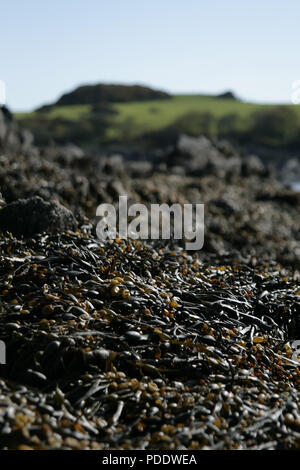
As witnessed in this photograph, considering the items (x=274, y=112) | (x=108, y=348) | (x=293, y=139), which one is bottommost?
(x=108, y=348)

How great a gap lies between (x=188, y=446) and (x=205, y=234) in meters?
7.01

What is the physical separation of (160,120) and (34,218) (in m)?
66.7

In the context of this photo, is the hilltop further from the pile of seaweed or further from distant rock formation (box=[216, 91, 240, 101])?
the pile of seaweed

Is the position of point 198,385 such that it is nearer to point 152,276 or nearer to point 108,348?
point 108,348

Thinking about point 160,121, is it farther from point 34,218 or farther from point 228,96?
point 34,218

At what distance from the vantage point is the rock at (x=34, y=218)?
20.4 feet

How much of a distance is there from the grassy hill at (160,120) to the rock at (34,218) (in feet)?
179

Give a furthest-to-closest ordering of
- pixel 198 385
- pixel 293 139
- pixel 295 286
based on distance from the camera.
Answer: pixel 293 139 → pixel 295 286 → pixel 198 385

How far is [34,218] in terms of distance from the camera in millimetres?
→ 6270

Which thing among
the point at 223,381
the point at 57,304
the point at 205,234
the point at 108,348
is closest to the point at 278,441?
the point at 223,381

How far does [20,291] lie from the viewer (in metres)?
4.71

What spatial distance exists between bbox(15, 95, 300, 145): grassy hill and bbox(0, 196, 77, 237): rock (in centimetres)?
5457

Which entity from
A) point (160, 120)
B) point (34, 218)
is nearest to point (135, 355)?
point (34, 218)

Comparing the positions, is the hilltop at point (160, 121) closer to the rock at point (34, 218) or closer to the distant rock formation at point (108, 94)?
the distant rock formation at point (108, 94)
